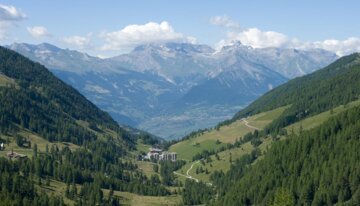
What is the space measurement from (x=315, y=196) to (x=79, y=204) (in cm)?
8122

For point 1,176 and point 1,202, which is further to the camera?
point 1,176

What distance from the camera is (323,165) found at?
196625mm

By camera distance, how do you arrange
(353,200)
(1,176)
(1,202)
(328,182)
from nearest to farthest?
1. (1,202)
2. (353,200)
3. (328,182)
4. (1,176)

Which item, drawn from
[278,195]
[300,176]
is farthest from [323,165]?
[278,195]

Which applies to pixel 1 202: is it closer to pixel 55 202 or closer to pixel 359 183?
pixel 55 202

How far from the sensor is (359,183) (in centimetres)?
17688

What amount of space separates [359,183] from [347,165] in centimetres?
1154

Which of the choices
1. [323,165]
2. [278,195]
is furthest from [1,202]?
[323,165]

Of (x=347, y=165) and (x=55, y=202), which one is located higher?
(x=347, y=165)

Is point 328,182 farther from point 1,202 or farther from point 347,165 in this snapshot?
point 1,202

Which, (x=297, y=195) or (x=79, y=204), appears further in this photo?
(x=79, y=204)

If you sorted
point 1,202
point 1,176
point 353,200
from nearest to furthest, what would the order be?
point 1,202 < point 353,200 < point 1,176

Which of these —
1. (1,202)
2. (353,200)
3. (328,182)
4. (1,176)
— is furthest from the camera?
(1,176)

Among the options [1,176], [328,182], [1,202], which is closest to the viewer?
[1,202]
